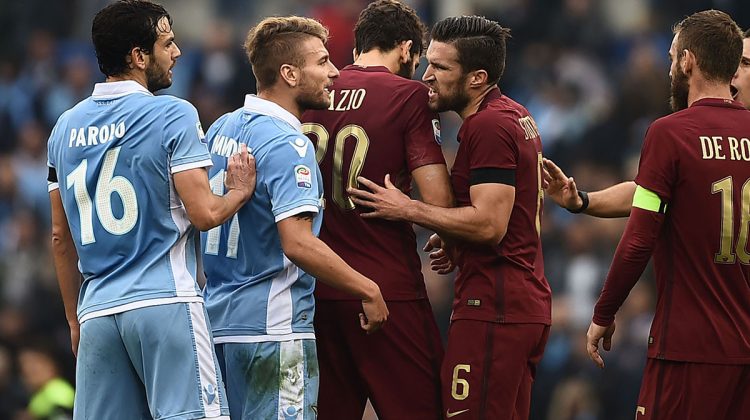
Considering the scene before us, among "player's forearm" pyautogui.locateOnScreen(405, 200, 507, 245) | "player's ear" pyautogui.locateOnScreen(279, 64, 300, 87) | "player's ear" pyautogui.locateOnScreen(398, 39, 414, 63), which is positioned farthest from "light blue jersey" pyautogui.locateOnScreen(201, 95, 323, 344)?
"player's ear" pyautogui.locateOnScreen(398, 39, 414, 63)

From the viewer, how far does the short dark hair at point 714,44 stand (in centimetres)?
609

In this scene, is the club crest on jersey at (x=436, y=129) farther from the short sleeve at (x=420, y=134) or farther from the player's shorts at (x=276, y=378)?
the player's shorts at (x=276, y=378)

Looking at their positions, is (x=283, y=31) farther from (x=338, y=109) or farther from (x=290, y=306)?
(x=290, y=306)

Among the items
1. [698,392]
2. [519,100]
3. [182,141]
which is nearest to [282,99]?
[182,141]

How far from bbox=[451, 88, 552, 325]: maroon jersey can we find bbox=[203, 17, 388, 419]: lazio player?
0.55m

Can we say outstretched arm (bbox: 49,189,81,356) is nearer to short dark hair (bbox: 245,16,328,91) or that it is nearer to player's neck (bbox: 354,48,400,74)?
short dark hair (bbox: 245,16,328,91)

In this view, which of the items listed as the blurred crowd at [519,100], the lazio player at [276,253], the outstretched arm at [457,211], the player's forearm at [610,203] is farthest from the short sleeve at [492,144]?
the blurred crowd at [519,100]

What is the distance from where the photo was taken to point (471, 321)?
6352mm

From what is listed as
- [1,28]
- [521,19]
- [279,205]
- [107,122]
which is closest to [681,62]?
[279,205]

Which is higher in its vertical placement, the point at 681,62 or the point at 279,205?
the point at 681,62

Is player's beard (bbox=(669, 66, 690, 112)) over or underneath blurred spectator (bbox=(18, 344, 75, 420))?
over

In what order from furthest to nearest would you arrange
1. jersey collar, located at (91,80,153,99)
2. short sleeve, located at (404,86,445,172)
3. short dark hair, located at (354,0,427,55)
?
short dark hair, located at (354,0,427,55)
short sleeve, located at (404,86,445,172)
jersey collar, located at (91,80,153,99)

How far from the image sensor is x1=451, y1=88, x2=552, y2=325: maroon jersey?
6.30 m

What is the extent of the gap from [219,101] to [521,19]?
11.7ft
